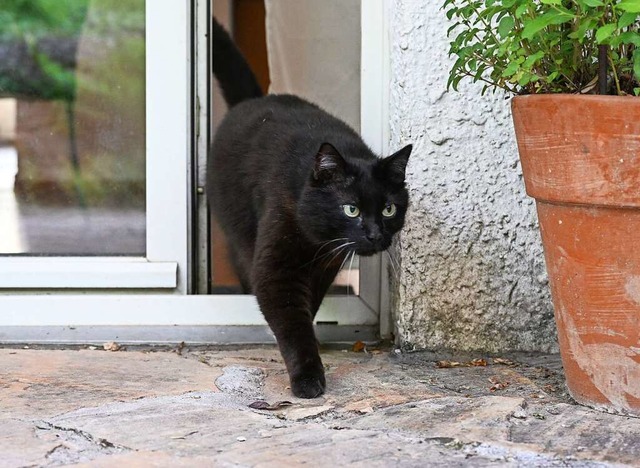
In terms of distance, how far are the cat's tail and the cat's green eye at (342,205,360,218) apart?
0.92m

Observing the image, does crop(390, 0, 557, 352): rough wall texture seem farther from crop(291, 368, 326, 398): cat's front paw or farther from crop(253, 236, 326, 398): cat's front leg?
crop(291, 368, 326, 398): cat's front paw

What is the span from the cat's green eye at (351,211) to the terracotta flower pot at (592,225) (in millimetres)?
566

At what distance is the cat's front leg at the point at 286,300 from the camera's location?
2.36 meters

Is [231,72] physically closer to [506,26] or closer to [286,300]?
[286,300]

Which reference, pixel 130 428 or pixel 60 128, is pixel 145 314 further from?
pixel 130 428

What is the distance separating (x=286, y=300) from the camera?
2.45 metres

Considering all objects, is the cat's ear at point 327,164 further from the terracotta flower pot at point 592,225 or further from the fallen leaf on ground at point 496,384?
the fallen leaf on ground at point 496,384

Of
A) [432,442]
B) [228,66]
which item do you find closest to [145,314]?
[228,66]

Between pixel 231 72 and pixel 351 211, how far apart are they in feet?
3.20

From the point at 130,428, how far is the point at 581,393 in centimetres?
98

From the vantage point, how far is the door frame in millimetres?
2842

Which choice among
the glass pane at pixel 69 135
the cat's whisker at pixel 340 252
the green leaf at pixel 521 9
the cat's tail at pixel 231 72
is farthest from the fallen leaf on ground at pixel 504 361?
the cat's tail at pixel 231 72

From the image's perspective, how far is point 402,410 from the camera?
6.72 feet

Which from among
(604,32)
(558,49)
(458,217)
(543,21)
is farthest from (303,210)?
(604,32)
